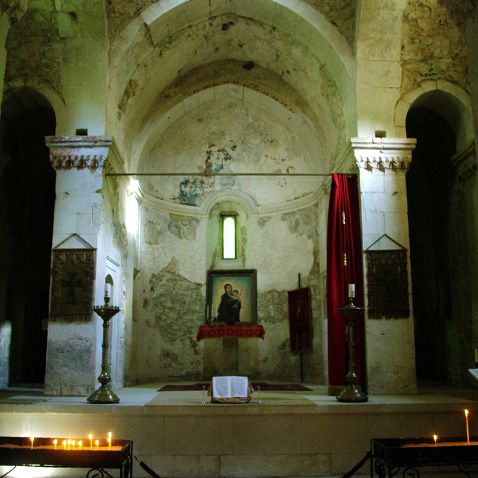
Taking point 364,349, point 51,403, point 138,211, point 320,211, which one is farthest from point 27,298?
point 364,349

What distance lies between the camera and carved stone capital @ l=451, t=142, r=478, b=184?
10.8 meters

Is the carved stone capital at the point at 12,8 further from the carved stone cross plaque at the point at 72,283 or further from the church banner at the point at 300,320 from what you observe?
the church banner at the point at 300,320

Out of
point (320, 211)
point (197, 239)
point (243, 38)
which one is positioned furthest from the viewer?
point (197, 239)

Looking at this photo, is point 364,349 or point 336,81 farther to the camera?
point 336,81

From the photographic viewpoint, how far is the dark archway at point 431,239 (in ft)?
42.2

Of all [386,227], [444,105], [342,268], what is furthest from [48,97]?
[444,105]

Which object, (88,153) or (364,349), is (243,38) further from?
(364,349)

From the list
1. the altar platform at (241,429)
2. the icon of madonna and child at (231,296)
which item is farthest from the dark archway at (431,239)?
the altar platform at (241,429)

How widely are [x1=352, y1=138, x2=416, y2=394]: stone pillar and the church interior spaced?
0.04 metres

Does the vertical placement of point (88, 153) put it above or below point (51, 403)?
above

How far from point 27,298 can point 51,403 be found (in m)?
6.42

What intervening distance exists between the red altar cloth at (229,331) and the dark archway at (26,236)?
Result: 12.6ft

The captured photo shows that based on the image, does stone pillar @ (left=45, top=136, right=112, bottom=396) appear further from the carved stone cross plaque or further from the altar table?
the altar table

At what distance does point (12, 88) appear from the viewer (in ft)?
34.1
